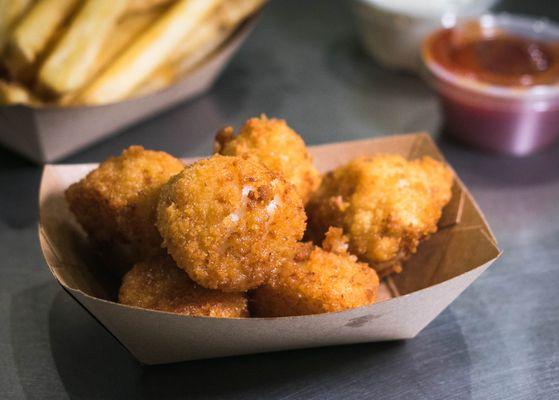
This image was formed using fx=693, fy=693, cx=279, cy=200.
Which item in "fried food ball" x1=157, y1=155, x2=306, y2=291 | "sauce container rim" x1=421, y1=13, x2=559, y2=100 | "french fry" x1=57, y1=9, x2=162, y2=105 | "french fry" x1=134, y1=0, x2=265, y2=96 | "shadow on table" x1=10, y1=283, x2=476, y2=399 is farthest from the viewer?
"french fry" x1=134, y1=0, x2=265, y2=96

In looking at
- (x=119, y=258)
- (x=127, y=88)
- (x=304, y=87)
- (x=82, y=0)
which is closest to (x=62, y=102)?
(x=127, y=88)

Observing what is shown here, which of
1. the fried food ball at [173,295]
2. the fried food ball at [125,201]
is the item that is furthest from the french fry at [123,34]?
the fried food ball at [173,295]

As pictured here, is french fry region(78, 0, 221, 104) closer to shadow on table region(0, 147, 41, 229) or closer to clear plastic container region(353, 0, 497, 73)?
shadow on table region(0, 147, 41, 229)

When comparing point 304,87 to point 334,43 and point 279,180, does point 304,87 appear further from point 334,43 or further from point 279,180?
point 279,180

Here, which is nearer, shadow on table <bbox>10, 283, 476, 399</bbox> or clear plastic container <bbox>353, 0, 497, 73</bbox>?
shadow on table <bbox>10, 283, 476, 399</bbox>

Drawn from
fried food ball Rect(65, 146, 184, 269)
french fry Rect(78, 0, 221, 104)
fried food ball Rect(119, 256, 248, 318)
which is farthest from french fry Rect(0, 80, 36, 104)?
fried food ball Rect(119, 256, 248, 318)
